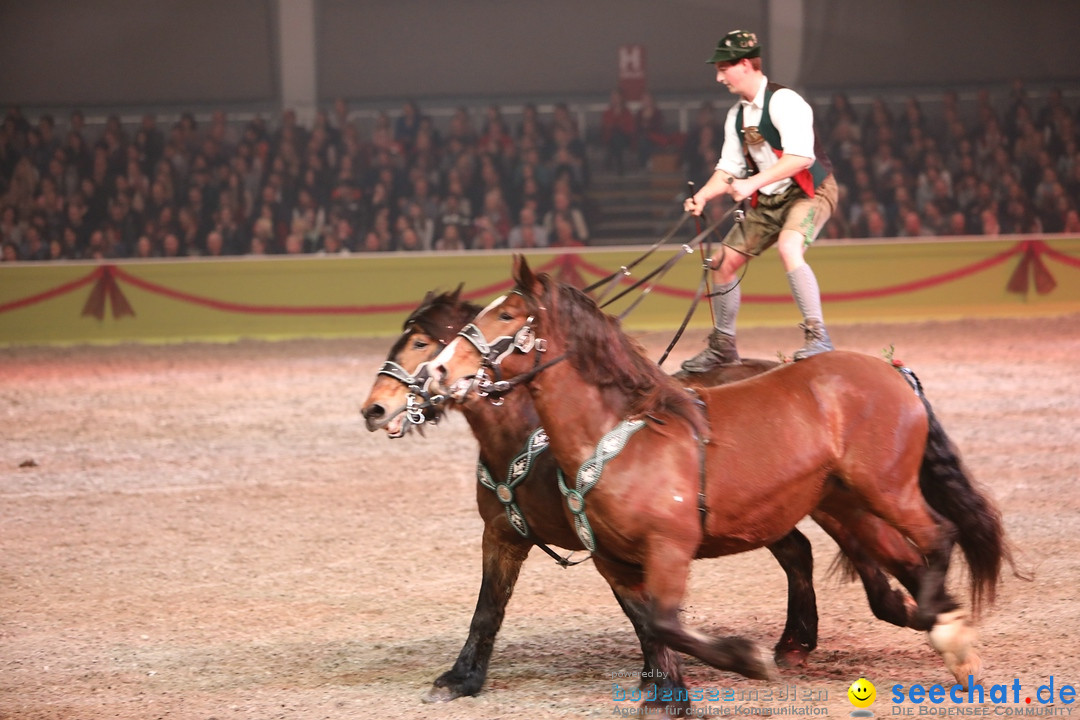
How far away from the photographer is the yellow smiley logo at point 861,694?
13.7ft

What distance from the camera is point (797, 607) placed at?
482 cm

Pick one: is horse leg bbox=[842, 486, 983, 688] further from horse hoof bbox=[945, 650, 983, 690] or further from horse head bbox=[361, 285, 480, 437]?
horse head bbox=[361, 285, 480, 437]

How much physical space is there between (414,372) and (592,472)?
0.88m

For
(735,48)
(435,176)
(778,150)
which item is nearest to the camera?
(735,48)

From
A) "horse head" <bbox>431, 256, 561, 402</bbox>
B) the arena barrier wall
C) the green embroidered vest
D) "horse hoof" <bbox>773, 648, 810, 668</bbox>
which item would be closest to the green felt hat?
the green embroidered vest

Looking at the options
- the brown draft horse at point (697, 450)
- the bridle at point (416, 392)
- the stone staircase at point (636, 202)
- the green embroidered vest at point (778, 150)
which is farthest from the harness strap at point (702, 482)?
the stone staircase at point (636, 202)

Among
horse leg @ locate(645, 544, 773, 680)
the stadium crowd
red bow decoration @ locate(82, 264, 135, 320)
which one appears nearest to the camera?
horse leg @ locate(645, 544, 773, 680)

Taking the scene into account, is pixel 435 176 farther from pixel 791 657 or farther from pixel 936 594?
pixel 936 594

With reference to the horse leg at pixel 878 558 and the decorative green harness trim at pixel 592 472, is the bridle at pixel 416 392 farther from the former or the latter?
the horse leg at pixel 878 558

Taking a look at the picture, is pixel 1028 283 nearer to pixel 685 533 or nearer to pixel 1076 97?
pixel 1076 97

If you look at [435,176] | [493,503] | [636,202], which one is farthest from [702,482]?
[636,202]

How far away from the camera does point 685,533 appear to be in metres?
3.91

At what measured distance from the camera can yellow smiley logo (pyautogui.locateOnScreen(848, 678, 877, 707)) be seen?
4.16 metres

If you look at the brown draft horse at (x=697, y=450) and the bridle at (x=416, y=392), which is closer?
the brown draft horse at (x=697, y=450)
